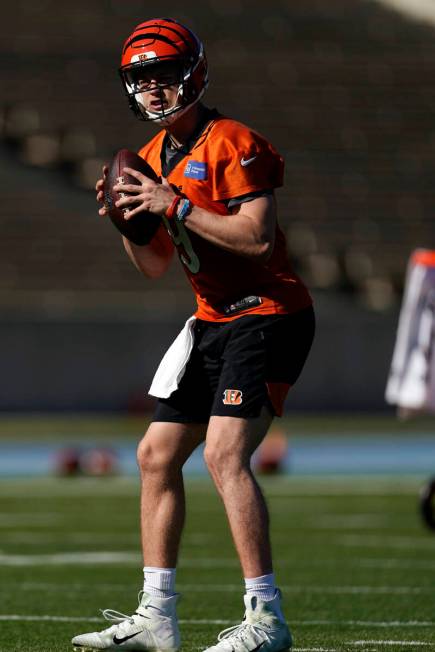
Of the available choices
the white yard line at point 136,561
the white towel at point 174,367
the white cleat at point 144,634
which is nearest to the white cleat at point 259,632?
the white cleat at point 144,634

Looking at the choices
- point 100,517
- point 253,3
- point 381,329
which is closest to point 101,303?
point 381,329

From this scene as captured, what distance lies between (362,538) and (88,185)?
1273 centimetres

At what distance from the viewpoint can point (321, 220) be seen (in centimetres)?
2455

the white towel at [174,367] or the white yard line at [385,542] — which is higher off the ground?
the white towel at [174,367]

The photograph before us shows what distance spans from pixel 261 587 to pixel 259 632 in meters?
0.12

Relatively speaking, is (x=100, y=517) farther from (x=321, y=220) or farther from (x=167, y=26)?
(x=321, y=220)

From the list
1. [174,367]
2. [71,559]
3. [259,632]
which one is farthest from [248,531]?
[71,559]

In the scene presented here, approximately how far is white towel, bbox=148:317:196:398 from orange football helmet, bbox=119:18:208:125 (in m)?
0.62

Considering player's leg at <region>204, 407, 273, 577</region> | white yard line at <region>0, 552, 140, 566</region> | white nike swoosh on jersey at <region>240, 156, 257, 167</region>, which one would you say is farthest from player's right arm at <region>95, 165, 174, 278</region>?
white yard line at <region>0, 552, 140, 566</region>

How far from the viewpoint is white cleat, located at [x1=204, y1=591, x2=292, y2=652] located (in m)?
4.14

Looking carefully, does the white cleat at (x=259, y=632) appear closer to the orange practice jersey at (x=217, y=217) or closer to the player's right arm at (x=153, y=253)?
the orange practice jersey at (x=217, y=217)

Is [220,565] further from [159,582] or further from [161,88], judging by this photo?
[161,88]

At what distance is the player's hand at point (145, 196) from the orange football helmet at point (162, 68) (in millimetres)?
213

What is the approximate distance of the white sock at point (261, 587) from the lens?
421 cm
